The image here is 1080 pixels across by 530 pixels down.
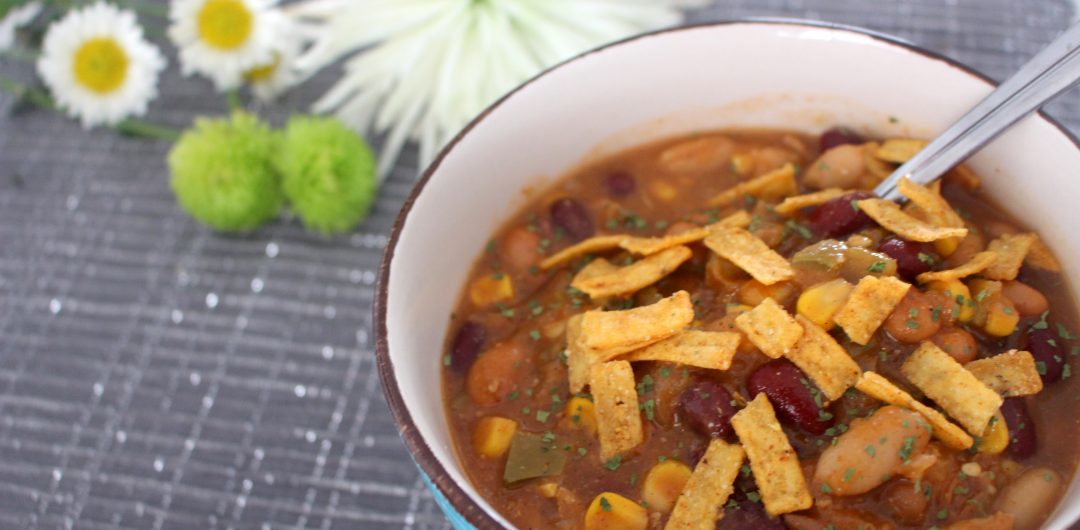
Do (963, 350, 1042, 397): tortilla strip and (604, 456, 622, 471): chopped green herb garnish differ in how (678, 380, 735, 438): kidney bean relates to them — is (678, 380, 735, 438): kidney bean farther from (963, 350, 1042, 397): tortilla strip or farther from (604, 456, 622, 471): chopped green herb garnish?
(963, 350, 1042, 397): tortilla strip

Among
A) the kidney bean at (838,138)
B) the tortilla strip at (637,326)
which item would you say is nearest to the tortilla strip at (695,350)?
the tortilla strip at (637,326)

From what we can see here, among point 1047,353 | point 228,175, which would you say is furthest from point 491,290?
point 1047,353

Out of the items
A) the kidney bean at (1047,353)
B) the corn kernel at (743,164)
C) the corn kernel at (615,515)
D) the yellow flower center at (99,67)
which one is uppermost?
the kidney bean at (1047,353)

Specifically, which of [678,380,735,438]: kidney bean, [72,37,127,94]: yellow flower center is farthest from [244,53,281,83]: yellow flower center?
[678,380,735,438]: kidney bean

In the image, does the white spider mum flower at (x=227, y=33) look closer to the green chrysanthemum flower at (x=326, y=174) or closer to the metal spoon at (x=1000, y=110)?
the green chrysanthemum flower at (x=326, y=174)

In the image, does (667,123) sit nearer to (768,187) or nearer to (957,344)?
(768,187)
